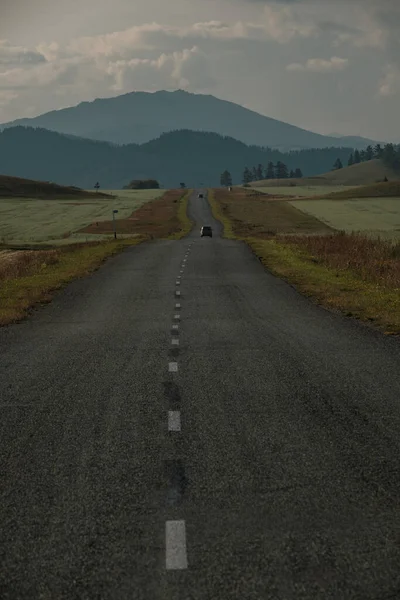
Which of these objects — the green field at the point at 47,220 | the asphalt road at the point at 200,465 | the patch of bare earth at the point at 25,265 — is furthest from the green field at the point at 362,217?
the asphalt road at the point at 200,465

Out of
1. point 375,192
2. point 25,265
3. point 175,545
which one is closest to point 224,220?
point 25,265

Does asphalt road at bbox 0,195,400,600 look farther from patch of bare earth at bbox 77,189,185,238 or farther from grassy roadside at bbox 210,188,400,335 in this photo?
patch of bare earth at bbox 77,189,185,238

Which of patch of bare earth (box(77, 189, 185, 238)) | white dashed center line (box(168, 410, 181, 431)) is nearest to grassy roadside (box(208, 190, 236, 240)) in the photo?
patch of bare earth (box(77, 189, 185, 238))

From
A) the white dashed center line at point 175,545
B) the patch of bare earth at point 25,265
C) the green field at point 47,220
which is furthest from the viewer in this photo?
the green field at point 47,220

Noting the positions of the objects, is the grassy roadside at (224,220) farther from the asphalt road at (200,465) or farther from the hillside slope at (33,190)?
the asphalt road at (200,465)

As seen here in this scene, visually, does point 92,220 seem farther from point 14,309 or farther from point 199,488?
point 199,488

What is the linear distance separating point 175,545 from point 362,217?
93.3m

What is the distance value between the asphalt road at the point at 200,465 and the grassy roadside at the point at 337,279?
322 cm

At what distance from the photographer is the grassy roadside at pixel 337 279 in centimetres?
2031

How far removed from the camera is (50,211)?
11569 centimetres

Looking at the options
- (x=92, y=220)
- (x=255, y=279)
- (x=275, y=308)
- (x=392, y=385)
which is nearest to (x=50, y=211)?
(x=92, y=220)

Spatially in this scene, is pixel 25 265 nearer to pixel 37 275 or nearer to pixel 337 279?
pixel 37 275

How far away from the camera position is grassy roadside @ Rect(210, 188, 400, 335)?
20.3 m

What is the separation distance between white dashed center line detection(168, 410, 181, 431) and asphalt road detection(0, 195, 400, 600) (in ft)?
0.15
